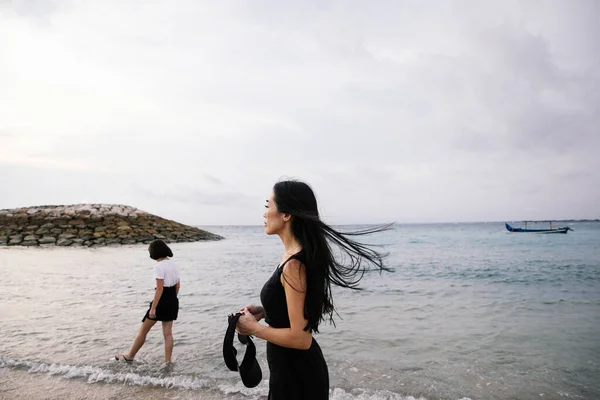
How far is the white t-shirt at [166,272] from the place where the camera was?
18.6 feet


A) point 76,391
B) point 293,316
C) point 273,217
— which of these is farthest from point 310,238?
point 76,391

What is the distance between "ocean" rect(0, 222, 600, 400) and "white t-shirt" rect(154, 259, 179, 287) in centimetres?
137

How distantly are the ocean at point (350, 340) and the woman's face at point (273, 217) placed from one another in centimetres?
350

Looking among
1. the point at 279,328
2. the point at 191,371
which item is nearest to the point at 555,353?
the point at 191,371

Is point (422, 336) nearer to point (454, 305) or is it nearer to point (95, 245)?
point (454, 305)

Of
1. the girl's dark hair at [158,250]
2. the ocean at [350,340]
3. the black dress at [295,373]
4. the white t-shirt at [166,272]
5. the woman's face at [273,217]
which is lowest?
the ocean at [350,340]

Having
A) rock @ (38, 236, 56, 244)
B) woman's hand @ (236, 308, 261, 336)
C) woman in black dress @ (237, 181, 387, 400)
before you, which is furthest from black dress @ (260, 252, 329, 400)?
rock @ (38, 236, 56, 244)

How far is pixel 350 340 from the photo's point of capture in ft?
24.3

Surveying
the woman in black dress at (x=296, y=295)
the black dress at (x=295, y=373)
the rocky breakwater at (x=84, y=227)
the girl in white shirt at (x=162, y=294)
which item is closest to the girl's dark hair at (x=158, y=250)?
the girl in white shirt at (x=162, y=294)

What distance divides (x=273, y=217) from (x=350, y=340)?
5.85 m

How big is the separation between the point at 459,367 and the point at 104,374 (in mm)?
5569

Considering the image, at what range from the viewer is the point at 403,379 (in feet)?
18.6

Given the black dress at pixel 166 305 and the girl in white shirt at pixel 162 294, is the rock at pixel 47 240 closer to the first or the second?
the girl in white shirt at pixel 162 294

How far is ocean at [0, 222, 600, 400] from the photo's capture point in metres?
5.27
